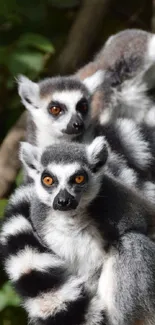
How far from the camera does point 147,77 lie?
528 centimetres

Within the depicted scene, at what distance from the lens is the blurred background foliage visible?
450 centimetres

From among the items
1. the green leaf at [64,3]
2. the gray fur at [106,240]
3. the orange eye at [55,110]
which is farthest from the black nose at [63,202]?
the green leaf at [64,3]

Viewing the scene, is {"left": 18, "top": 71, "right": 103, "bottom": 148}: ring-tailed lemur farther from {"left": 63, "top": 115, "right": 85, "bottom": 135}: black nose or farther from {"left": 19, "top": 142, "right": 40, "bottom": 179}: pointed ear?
{"left": 19, "top": 142, "right": 40, "bottom": 179}: pointed ear

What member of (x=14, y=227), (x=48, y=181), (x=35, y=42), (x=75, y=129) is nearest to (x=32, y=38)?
(x=35, y=42)

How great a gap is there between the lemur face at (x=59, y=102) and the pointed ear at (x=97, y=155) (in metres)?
0.90

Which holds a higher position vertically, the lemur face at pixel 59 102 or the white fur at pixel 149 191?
the lemur face at pixel 59 102

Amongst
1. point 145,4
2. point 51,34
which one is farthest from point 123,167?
point 145,4

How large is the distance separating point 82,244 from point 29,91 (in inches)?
69.3

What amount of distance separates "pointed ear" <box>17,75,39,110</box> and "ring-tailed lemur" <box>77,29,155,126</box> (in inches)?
18.6

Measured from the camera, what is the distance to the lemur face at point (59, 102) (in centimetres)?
465

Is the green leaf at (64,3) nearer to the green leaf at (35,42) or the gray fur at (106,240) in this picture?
the green leaf at (35,42)

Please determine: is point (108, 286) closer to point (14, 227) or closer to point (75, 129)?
point (14, 227)

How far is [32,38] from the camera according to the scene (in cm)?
500

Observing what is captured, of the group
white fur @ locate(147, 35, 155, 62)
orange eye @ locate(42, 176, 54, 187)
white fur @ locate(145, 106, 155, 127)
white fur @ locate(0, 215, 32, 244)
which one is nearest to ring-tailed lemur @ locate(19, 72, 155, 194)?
white fur @ locate(145, 106, 155, 127)
